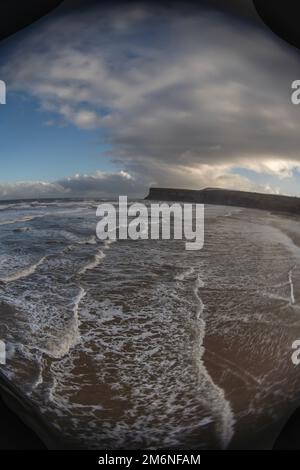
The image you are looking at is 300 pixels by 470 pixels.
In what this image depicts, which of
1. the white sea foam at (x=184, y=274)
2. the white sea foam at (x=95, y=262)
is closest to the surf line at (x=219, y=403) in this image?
the white sea foam at (x=184, y=274)

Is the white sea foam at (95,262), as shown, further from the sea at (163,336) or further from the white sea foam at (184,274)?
the white sea foam at (184,274)

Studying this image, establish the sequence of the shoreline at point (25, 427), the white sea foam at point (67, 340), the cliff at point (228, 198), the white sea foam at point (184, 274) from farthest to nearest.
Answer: the white sea foam at point (184, 274) < the white sea foam at point (67, 340) < the cliff at point (228, 198) < the shoreline at point (25, 427)

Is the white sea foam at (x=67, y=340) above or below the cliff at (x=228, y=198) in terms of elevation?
below

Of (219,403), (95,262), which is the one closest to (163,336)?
(219,403)

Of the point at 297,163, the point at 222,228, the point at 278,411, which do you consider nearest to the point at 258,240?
the point at 222,228

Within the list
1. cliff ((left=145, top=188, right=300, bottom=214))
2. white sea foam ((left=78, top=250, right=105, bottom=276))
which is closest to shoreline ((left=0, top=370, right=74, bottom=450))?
cliff ((left=145, top=188, right=300, bottom=214))

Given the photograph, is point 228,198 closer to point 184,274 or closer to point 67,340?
point 184,274
